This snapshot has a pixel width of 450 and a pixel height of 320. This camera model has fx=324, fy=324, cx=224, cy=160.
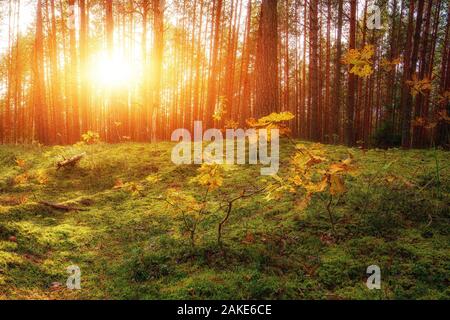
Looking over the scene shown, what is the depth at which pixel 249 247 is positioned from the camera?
11.8 feet

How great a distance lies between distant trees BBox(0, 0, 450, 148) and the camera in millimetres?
15015

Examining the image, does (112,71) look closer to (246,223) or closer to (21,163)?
(21,163)

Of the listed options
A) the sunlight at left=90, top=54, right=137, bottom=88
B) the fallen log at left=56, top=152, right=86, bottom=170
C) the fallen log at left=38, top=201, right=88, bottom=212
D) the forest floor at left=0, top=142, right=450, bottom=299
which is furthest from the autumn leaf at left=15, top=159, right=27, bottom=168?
the sunlight at left=90, top=54, right=137, bottom=88

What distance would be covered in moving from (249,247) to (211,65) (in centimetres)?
2222

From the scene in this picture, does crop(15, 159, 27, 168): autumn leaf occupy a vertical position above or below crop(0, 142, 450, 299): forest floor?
above

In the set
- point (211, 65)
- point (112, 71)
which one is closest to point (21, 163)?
point (112, 71)

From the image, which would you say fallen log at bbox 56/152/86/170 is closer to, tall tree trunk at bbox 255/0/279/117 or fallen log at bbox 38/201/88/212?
fallen log at bbox 38/201/88/212

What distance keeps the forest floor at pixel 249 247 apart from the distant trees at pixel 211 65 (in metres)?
6.86

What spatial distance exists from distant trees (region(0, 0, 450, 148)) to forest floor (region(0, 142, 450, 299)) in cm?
686

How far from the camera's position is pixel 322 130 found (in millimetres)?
23359

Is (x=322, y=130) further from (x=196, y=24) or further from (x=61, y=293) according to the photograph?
(x=61, y=293)

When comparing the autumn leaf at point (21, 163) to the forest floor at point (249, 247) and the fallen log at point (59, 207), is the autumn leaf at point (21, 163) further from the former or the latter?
the fallen log at point (59, 207)
